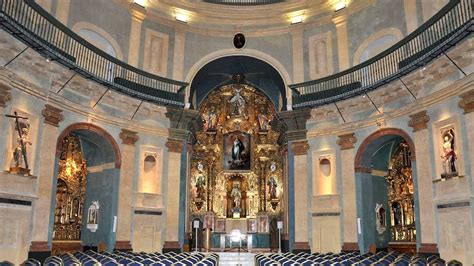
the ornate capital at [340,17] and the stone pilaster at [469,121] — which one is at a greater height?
the ornate capital at [340,17]

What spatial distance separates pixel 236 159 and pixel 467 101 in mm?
15496

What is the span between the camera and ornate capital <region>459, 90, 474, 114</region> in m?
13.0

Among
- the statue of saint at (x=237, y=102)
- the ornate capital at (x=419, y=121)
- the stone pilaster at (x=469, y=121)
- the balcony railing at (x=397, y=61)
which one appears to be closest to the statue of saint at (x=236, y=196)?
the statue of saint at (x=237, y=102)

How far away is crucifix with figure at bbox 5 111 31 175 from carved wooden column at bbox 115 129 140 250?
4828 mm

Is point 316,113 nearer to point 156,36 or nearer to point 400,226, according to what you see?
point 400,226

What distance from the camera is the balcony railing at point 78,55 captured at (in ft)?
41.6

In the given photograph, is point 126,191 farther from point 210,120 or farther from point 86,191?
point 210,120

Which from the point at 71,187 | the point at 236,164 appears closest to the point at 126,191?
the point at 71,187

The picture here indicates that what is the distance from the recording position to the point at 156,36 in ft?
69.1

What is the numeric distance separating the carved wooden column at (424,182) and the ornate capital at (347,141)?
10.3 ft

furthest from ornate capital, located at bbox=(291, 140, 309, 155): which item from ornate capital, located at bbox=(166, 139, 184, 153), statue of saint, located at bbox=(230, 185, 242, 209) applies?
statue of saint, located at bbox=(230, 185, 242, 209)

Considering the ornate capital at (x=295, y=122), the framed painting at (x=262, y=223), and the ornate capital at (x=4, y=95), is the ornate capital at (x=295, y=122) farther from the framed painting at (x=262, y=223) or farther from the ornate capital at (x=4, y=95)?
the ornate capital at (x=4, y=95)

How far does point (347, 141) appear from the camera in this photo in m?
18.7

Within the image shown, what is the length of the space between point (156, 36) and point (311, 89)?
7952 mm
